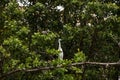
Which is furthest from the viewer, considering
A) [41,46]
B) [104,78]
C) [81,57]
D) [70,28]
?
[104,78]

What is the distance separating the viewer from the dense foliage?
804cm

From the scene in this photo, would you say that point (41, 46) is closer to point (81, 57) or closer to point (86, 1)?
point (81, 57)

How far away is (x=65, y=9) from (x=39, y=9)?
1.01 m

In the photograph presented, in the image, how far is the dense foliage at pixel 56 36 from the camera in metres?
8.04

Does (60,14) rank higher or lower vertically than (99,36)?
higher

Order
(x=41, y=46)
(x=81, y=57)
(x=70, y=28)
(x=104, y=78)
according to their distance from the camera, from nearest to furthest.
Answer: (x=81, y=57) < (x=41, y=46) < (x=70, y=28) < (x=104, y=78)

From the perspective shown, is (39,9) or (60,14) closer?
(39,9)

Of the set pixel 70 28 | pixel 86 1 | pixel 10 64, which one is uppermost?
pixel 86 1

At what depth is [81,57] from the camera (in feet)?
25.2

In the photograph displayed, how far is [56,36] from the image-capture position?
1004cm

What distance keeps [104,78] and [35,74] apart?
2.84m

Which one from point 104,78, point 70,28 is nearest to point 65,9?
point 70,28

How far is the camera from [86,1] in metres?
10.4

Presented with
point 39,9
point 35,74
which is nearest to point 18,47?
point 35,74
